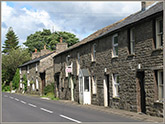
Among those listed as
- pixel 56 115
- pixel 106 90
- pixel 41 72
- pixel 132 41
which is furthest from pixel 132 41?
pixel 41 72

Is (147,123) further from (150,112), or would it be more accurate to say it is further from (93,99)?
(93,99)

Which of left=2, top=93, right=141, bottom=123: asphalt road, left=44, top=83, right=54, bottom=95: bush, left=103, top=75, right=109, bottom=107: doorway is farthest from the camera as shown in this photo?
left=44, top=83, right=54, bottom=95: bush

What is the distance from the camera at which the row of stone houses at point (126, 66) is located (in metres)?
15.5

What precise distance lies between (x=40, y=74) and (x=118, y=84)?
29469 mm

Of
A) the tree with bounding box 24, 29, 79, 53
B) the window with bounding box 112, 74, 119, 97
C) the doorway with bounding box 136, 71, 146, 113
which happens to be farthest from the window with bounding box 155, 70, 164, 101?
the tree with bounding box 24, 29, 79, 53

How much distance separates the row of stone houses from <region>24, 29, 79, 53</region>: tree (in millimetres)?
42175

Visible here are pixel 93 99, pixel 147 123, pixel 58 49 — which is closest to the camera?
pixel 147 123

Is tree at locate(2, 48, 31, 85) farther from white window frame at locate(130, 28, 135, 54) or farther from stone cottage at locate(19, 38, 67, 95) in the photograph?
white window frame at locate(130, 28, 135, 54)

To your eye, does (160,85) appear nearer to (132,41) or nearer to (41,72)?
(132,41)

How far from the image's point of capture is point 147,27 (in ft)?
53.6

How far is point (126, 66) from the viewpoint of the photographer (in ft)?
61.6

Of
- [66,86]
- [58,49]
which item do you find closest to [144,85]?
[66,86]

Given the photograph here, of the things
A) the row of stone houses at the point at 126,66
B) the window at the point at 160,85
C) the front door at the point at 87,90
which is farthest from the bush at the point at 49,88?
the window at the point at 160,85

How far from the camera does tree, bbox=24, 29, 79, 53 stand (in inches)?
2884
